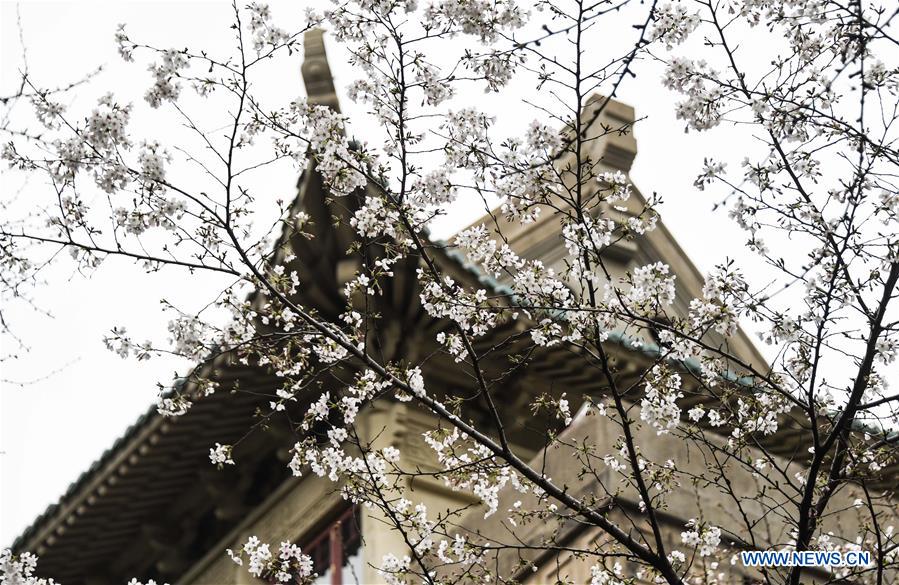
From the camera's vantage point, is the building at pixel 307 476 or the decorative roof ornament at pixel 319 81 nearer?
the building at pixel 307 476

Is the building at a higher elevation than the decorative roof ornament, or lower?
lower

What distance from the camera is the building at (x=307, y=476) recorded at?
27.3ft

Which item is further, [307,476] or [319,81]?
[307,476]

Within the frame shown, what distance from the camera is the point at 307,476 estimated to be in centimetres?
1109

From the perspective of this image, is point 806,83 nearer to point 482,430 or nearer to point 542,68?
point 542,68

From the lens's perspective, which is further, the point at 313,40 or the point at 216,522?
the point at 216,522

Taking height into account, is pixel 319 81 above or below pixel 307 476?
above

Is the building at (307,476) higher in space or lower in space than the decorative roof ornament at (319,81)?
lower

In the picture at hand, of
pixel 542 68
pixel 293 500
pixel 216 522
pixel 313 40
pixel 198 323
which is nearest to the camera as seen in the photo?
pixel 542 68

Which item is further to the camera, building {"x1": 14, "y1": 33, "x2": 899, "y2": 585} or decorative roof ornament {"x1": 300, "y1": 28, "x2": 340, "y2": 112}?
decorative roof ornament {"x1": 300, "y1": 28, "x2": 340, "y2": 112}

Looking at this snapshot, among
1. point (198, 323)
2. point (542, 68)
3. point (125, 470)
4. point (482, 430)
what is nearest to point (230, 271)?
point (198, 323)

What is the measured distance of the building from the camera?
8.31m

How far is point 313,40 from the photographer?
9477 mm

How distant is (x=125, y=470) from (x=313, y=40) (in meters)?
4.22
